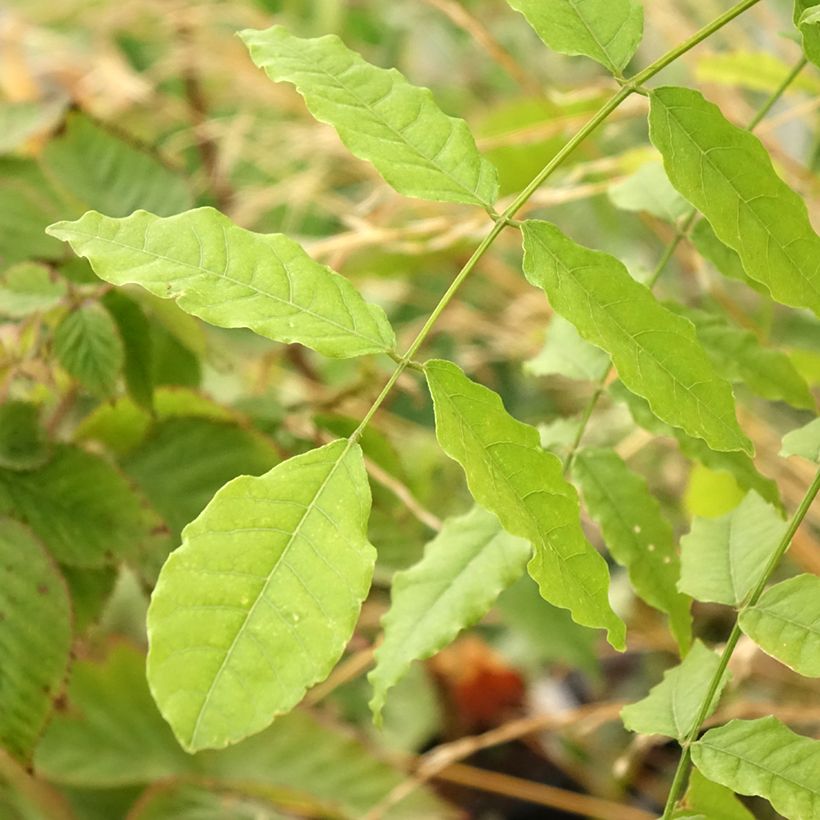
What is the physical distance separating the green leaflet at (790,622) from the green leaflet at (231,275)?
0.69 ft

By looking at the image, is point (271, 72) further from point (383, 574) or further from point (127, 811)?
point (127, 811)

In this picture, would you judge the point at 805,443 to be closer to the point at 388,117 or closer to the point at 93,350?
the point at 388,117

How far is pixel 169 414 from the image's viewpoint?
72 centimetres

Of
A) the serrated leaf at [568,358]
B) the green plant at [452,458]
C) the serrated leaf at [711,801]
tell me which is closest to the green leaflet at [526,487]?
the green plant at [452,458]

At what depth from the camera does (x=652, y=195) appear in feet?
2.23

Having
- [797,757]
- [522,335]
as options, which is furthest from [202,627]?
[522,335]

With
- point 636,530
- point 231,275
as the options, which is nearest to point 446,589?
point 636,530

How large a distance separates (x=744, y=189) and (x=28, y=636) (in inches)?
17.3

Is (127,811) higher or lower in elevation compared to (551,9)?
lower

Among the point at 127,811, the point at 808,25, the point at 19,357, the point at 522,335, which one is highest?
the point at 808,25

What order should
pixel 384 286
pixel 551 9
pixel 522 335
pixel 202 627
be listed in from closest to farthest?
pixel 202 627 < pixel 551 9 < pixel 522 335 < pixel 384 286

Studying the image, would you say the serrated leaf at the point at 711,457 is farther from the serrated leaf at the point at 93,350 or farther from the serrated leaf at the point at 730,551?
the serrated leaf at the point at 93,350

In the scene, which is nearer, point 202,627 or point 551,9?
point 202,627

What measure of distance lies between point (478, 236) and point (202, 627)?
2.03 ft
